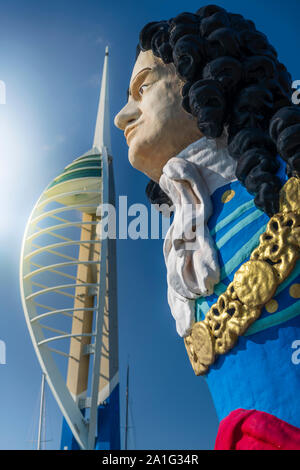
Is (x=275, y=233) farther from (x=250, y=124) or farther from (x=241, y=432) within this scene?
(x=241, y=432)

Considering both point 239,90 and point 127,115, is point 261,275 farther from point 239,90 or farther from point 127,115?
point 127,115

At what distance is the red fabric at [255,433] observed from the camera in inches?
76.7

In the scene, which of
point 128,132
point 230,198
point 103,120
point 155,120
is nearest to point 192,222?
point 230,198

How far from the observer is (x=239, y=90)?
260 cm

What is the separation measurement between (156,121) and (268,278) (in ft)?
3.87

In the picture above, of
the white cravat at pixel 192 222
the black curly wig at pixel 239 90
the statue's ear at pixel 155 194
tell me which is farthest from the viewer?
the statue's ear at pixel 155 194

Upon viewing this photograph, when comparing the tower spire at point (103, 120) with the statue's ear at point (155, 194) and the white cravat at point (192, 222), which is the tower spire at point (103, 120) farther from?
the white cravat at point (192, 222)

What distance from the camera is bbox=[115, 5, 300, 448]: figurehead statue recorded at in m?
2.17

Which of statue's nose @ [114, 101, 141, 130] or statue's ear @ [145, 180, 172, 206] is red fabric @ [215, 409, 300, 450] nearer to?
statue's ear @ [145, 180, 172, 206]

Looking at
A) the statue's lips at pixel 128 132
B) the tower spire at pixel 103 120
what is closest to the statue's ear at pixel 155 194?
the statue's lips at pixel 128 132

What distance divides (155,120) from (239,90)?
526mm

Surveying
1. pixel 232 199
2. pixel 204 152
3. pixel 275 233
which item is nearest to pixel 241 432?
pixel 275 233

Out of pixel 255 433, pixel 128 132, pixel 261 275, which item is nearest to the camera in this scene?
pixel 255 433

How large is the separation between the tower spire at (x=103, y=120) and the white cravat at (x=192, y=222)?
66.3ft
